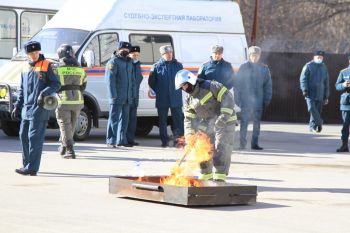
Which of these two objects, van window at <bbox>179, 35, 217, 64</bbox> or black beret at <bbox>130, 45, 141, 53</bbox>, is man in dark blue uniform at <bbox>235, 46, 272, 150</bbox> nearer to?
black beret at <bbox>130, 45, 141, 53</bbox>

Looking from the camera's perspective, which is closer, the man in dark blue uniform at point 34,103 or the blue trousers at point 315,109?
the man in dark blue uniform at point 34,103

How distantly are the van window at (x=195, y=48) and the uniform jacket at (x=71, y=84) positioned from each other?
5168 mm

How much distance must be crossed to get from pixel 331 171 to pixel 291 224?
583 centimetres

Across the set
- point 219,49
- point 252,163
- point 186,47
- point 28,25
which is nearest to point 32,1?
point 28,25

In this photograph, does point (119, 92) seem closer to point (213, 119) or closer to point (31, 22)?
point (31, 22)

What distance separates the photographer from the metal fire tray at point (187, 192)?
11.6m

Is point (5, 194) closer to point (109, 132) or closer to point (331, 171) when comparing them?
point (331, 171)

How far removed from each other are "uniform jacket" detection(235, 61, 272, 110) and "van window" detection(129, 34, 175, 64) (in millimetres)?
2756

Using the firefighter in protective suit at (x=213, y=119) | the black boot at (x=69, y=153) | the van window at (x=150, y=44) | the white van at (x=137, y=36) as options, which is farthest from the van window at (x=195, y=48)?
the firefighter in protective suit at (x=213, y=119)

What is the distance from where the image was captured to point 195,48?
22.7m

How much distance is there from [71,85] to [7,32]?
6869mm

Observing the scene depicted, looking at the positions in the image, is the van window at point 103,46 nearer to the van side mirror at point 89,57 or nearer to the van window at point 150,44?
the van side mirror at point 89,57

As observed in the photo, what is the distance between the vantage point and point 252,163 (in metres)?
17.3

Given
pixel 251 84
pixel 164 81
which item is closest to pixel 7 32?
pixel 164 81
